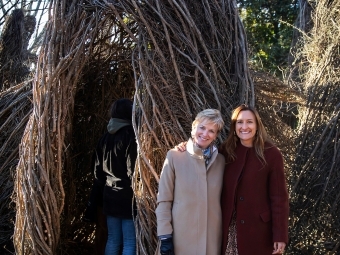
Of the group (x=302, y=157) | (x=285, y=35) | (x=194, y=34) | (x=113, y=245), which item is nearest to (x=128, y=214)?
(x=113, y=245)

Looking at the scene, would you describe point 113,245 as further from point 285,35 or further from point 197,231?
point 285,35

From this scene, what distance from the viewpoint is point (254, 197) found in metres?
3.31

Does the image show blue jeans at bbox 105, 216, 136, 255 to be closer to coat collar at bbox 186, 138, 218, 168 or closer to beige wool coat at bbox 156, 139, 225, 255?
beige wool coat at bbox 156, 139, 225, 255

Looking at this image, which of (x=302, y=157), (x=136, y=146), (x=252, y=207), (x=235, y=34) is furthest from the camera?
(x=302, y=157)

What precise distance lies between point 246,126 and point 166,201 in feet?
2.29

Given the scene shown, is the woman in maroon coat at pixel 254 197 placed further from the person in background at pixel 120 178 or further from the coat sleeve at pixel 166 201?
the person in background at pixel 120 178

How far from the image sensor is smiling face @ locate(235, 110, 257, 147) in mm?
3395

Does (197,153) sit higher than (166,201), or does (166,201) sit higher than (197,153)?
(197,153)

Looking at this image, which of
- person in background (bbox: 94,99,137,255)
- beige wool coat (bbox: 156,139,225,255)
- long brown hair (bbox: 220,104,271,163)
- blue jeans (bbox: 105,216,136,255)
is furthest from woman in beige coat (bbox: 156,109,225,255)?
blue jeans (bbox: 105,216,136,255)

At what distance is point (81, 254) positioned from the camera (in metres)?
5.81

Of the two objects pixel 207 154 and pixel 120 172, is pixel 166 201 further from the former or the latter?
pixel 120 172

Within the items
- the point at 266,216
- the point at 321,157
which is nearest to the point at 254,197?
the point at 266,216

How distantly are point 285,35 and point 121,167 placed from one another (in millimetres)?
10031

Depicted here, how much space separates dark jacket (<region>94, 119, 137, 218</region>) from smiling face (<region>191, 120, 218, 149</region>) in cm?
103
